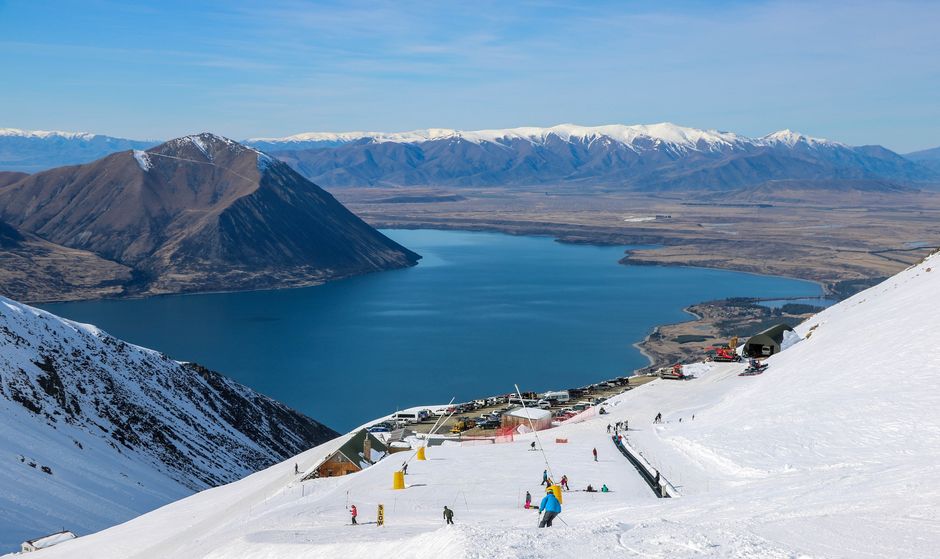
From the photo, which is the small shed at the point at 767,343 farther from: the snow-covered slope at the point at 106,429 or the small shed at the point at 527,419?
the snow-covered slope at the point at 106,429

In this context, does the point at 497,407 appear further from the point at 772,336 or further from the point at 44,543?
the point at 44,543

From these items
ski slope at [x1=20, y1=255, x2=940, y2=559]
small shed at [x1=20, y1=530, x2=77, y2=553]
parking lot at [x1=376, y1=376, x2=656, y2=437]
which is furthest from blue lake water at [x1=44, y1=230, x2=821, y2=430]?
ski slope at [x1=20, y1=255, x2=940, y2=559]

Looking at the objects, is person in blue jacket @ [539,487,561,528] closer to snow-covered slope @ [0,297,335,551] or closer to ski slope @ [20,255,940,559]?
ski slope @ [20,255,940,559]

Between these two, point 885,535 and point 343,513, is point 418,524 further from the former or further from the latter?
point 885,535

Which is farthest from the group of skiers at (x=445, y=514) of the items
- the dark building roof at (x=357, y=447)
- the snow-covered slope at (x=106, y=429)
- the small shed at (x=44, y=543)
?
the snow-covered slope at (x=106, y=429)

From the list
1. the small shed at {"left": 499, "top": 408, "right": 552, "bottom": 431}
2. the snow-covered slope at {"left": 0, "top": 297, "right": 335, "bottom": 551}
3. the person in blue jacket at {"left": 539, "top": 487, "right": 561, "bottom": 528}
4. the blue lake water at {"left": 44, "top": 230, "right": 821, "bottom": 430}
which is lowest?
the blue lake water at {"left": 44, "top": 230, "right": 821, "bottom": 430}

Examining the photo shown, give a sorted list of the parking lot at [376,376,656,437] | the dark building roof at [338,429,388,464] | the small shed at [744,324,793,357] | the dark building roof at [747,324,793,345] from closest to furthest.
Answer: the dark building roof at [338,429,388,464]
the parking lot at [376,376,656,437]
the small shed at [744,324,793,357]
the dark building roof at [747,324,793,345]
